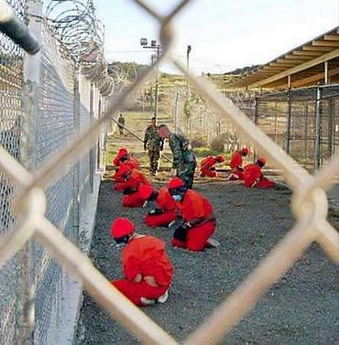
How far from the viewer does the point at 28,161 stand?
2.12m

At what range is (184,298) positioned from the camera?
5516 millimetres

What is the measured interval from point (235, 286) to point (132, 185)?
16.7 ft

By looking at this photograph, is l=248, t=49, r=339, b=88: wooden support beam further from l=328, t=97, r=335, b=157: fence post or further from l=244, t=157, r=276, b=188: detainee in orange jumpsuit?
l=244, t=157, r=276, b=188: detainee in orange jumpsuit

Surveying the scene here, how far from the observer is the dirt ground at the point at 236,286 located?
4637 millimetres

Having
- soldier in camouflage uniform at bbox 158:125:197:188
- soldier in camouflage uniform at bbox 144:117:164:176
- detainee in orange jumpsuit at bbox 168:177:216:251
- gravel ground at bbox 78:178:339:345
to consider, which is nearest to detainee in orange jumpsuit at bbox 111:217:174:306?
gravel ground at bbox 78:178:339:345

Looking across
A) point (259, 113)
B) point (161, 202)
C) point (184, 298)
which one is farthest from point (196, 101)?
point (184, 298)

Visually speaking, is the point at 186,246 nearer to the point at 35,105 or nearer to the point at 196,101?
the point at 35,105

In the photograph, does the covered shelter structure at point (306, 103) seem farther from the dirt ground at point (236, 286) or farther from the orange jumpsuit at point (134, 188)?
the orange jumpsuit at point (134, 188)

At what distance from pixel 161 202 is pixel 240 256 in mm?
1881

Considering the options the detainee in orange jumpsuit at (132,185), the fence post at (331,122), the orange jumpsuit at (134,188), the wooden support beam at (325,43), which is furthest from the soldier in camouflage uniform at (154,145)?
the wooden support beam at (325,43)

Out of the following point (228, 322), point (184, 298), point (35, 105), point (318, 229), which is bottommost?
point (184, 298)

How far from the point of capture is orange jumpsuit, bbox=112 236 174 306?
5172 mm

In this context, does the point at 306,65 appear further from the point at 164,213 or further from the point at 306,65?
the point at 164,213

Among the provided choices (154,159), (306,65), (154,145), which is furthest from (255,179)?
(154,159)
